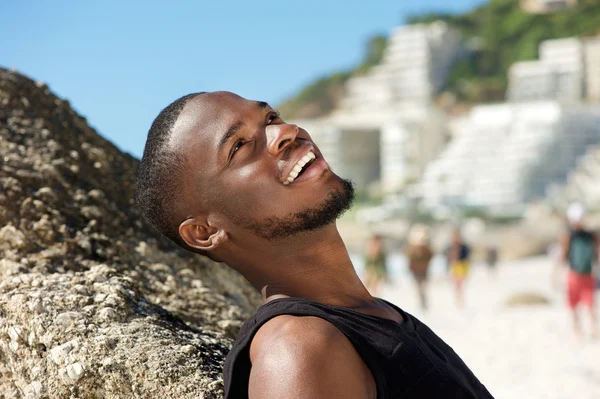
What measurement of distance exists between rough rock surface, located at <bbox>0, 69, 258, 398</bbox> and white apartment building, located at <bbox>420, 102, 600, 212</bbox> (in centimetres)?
4906

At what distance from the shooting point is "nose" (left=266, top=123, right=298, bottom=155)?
55.3 inches

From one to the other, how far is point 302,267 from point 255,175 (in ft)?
0.60

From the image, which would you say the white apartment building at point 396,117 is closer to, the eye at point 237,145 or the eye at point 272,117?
the eye at point 272,117

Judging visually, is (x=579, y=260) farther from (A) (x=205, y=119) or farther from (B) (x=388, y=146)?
(B) (x=388, y=146)

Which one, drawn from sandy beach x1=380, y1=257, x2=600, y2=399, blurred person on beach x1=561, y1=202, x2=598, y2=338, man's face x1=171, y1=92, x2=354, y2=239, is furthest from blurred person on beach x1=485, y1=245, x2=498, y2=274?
man's face x1=171, y1=92, x2=354, y2=239

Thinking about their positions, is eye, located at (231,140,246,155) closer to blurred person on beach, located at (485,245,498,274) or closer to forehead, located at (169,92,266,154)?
forehead, located at (169,92,266,154)

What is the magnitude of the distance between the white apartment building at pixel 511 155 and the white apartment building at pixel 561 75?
9720 mm

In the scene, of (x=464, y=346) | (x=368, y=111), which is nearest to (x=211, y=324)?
(x=464, y=346)

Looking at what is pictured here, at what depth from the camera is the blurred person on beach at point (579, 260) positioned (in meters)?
7.44

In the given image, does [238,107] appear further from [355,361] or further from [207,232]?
[355,361]

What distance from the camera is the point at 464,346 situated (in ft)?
29.1

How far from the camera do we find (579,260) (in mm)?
7414

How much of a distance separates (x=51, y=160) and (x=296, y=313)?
49.8 inches

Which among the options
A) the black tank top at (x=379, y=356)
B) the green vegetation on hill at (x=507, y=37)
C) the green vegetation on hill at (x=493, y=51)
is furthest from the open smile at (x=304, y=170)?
the green vegetation on hill at (x=507, y=37)
